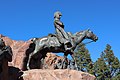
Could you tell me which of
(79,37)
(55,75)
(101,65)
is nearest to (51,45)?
(79,37)

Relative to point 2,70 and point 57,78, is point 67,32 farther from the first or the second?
point 2,70

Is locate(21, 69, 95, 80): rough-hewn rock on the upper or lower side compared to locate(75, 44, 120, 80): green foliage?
lower

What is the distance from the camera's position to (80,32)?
20.3 meters

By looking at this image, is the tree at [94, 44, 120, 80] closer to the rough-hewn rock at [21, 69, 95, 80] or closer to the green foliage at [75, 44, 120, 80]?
the green foliage at [75, 44, 120, 80]

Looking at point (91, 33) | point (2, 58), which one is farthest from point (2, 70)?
point (91, 33)

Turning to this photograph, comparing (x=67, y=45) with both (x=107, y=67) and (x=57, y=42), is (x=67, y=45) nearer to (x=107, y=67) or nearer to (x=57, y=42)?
(x=57, y=42)

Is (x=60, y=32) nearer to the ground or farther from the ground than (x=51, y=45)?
farther from the ground

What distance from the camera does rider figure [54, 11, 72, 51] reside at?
1888cm

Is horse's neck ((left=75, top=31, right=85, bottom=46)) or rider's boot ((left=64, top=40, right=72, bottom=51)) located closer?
rider's boot ((left=64, top=40, right=72, bottom=51))

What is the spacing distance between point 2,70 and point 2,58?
81 cm

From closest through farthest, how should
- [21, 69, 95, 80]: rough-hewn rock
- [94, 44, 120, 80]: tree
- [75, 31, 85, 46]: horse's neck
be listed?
[21, 69, 95, 80]: rough-hewn rock < [75, 31, 85, 46]: horse's neck < [94, 44, 120, 80]: tree

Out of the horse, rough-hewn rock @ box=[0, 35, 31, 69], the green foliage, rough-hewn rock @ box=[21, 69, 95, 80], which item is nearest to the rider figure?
the horse

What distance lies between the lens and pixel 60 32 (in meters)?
19.2

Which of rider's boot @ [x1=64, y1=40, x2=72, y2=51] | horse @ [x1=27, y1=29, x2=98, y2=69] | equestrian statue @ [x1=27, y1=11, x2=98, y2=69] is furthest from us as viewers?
horse @ [x1=27, y1=29, x2=98, y2=69]
